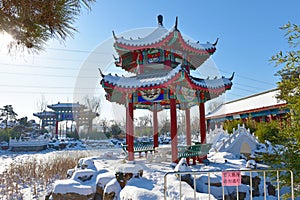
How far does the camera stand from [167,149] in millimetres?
8219

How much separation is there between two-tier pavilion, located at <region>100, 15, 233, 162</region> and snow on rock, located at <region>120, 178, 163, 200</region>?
2.11 metres

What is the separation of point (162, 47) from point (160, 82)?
5.28 ft

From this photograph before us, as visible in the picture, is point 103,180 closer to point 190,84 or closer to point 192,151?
point 192,151

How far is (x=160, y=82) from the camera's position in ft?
22.2

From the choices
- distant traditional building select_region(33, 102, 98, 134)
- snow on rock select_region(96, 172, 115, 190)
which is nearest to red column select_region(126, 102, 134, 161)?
snow on rock select_region(96, 172, 115, 190)

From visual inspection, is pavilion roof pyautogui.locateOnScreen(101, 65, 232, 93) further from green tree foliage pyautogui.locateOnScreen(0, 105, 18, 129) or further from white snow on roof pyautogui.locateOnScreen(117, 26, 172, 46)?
green tree foliage pyautogui.locateOnScreen(0, 105, 18, 129)

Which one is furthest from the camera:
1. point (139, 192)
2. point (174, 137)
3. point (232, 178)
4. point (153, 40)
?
point (153, 40)

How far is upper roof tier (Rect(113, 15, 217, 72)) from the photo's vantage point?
7477mm

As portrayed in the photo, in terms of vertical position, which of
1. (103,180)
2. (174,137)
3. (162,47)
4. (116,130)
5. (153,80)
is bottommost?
(103,180)

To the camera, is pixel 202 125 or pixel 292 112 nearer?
pixel 292 112

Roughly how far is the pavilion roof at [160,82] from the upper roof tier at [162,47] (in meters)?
0.94

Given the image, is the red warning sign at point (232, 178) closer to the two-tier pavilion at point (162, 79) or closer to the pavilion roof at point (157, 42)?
the two-tier pavilion at point (162, 79)

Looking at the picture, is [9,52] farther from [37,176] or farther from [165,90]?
[37,176]

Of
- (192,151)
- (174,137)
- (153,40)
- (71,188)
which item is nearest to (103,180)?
(71,188)
